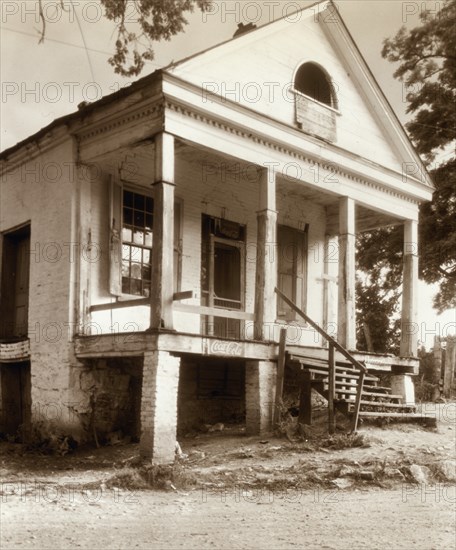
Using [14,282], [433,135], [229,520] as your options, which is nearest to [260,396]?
[229,520]

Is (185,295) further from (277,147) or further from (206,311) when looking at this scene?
(277,147)

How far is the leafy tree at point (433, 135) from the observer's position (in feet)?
69.8

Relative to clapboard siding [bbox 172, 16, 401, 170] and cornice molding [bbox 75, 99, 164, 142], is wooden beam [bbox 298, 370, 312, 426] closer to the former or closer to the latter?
clapboard siding [bbox 172, 16, 401, 170]

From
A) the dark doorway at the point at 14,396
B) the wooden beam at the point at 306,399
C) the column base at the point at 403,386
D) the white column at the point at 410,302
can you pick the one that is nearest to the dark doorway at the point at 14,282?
the dark doorway at the point at 14,396

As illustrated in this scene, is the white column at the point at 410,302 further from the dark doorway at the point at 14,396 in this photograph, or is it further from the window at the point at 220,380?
the dark doorway at the point at 14,396

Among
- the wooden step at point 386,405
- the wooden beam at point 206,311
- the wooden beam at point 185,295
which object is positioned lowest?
the wooden step at point 386,405

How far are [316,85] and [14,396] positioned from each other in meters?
8.15

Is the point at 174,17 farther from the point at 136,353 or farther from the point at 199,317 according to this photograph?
the point at 199,317

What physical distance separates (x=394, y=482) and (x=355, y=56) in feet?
28.9

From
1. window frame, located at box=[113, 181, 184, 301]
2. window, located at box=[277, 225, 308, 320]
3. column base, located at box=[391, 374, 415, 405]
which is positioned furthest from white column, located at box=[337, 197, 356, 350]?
window frame, located at box=[113, 181, 184, 301]

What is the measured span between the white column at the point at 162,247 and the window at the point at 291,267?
213 inches

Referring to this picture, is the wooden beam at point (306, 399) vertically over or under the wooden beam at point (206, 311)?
under

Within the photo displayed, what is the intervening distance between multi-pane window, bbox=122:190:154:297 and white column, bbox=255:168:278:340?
204cm

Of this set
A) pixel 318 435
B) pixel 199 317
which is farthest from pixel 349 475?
pixel 199 317
